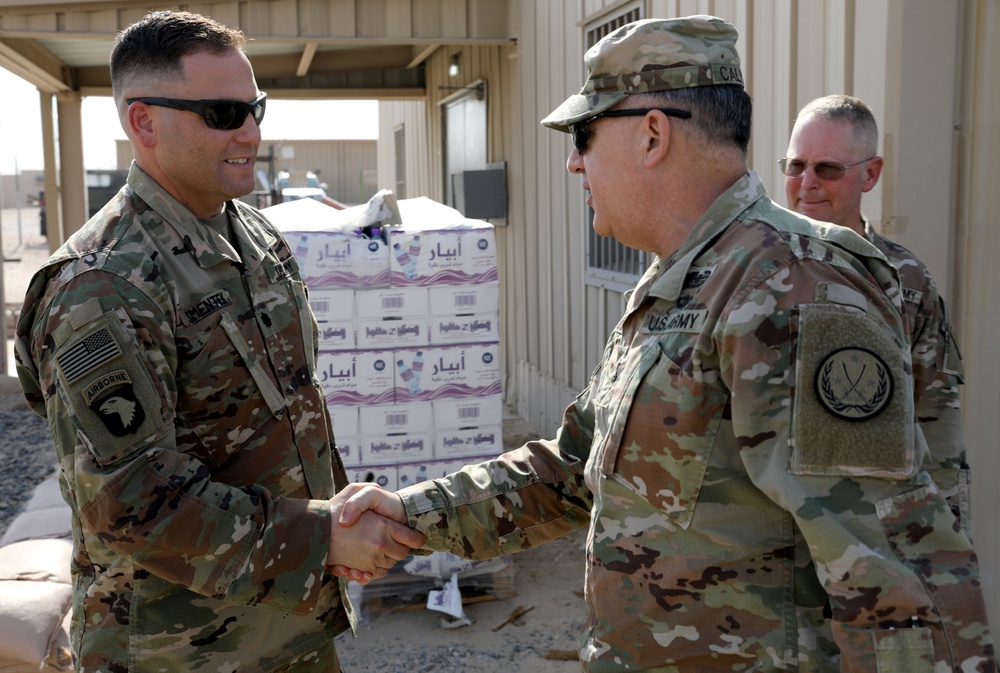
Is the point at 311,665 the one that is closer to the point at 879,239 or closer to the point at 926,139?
the point at 879,239

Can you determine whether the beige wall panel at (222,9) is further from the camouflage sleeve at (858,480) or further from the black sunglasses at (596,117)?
the camouflage sleeve at (858,480)

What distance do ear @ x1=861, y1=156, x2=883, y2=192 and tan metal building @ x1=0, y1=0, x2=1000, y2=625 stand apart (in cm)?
43

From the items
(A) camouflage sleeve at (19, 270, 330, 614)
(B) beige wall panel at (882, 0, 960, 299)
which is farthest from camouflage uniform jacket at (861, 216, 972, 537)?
(A) camouflage sleeve at (19, 270, 330, 614)

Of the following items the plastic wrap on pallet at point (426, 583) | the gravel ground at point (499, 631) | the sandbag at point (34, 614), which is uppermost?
the sandbag at point (34, 614)

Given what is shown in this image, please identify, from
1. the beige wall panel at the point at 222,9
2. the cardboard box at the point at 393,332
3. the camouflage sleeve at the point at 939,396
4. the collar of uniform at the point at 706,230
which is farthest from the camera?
the beige wall panel at the point at 222,9

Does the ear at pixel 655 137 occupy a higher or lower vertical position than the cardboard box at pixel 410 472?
higher

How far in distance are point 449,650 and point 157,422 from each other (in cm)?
318

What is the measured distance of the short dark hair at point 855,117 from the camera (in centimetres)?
317

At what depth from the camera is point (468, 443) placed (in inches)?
213

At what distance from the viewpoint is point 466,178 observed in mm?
9516

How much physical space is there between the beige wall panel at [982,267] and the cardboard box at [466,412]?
2474 mm

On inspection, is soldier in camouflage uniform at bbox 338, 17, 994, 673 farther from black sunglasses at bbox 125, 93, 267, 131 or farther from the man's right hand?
black sunglasses at bbox 125, 93, 267, 131

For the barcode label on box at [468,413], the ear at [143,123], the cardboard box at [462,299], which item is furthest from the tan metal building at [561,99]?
the ear at [143,123]

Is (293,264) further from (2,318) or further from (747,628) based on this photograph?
(2,318)
